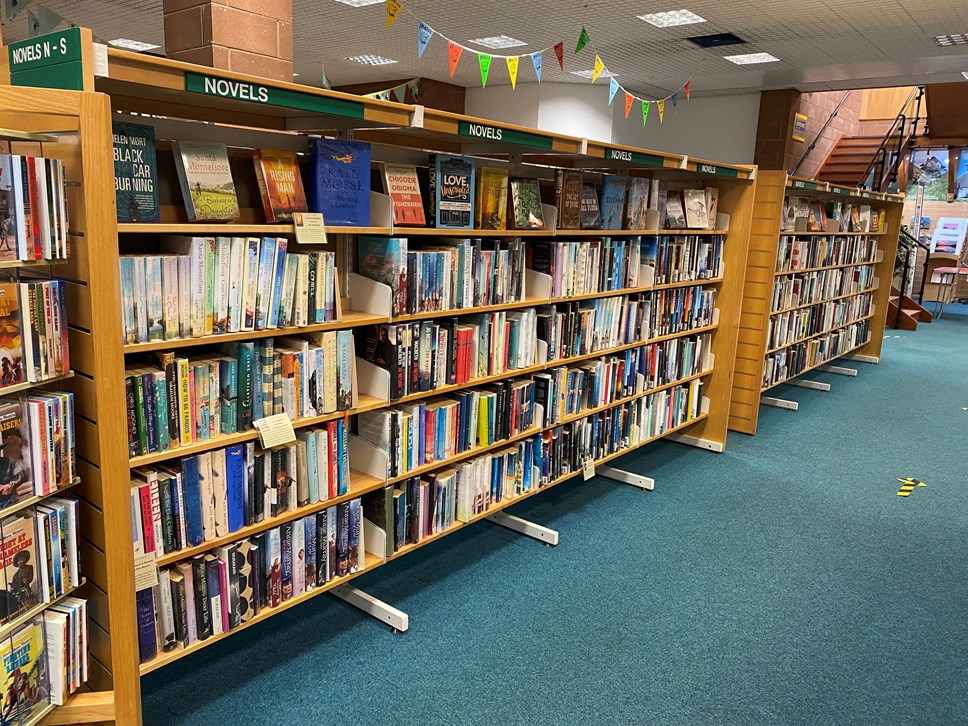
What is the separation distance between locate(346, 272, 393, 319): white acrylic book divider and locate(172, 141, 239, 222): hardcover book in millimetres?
602

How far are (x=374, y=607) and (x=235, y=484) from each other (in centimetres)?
87

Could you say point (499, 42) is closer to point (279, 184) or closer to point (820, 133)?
point (820, 133)

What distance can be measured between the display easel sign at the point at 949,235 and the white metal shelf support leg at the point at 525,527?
544 inches

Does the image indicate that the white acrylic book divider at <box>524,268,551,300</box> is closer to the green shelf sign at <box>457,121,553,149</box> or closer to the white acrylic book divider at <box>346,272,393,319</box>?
the green shelf sign at <box>457,121,553,149</box>

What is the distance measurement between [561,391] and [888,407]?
13.9 ft

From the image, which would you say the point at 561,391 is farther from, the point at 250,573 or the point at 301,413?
the point at 250,573

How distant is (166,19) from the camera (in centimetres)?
287

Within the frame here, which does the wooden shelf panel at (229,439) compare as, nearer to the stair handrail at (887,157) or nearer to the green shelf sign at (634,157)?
the green shelf sign at (634,157)

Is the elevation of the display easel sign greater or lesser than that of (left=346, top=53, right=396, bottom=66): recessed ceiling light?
lesser

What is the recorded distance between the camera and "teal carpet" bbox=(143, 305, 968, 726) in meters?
2.44

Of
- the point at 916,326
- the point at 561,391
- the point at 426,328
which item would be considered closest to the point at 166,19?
the point at 426,328

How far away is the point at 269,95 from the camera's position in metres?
2.06

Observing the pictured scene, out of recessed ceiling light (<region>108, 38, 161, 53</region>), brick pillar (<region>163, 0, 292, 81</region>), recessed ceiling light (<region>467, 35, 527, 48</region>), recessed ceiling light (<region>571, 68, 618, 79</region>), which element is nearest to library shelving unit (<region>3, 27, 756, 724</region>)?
brick pillar (<region>163, 0, 292, 81</region>)

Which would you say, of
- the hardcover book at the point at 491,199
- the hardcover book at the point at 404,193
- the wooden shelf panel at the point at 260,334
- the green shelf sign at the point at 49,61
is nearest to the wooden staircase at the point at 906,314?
the hardcover book at the point at 491,199
